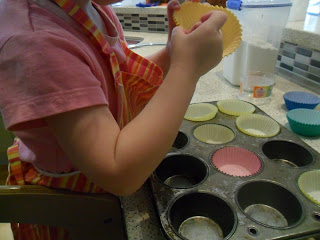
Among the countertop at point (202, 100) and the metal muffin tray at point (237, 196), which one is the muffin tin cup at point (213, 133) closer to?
the metal muffin tray at point (237, 196)

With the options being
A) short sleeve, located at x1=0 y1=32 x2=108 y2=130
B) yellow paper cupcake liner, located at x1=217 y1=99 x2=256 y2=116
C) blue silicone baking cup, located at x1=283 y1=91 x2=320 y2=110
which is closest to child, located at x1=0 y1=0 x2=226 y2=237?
short sleeve, located at x1=0 y1=32 x2=108 y2=130

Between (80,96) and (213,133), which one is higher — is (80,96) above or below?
above

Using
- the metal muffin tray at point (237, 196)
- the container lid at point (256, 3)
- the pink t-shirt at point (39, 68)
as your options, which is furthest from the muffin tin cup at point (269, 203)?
the container lid at point (256, 3)

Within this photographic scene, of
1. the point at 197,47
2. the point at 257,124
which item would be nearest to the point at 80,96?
the point at 197,47

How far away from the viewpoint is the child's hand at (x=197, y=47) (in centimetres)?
44

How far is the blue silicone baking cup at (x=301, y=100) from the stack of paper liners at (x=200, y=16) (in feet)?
1.07

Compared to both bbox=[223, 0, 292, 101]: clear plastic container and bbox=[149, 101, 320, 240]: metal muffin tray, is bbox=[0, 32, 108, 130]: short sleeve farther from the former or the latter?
bbox=[223, 0, 292, 101]: clear plastic container

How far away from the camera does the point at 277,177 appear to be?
573mm

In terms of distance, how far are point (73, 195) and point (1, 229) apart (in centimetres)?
45

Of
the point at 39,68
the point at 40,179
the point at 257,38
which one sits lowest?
the point at 40,179

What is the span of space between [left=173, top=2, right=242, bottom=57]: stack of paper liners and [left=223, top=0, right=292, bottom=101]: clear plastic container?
0.34 metres

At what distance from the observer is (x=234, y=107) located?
866 millimetres

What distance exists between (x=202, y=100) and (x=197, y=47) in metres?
0.50

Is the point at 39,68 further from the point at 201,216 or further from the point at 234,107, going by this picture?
the point at 234,107
